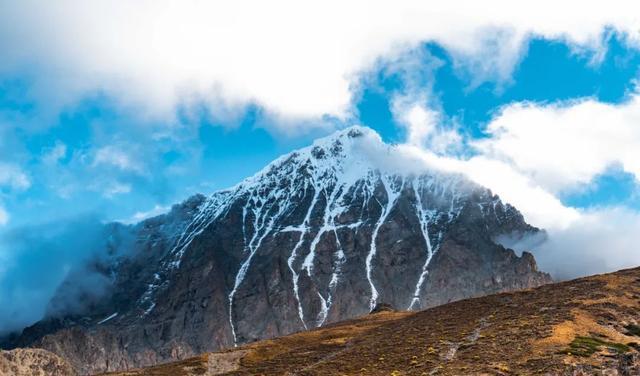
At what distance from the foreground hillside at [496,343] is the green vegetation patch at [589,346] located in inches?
5.6

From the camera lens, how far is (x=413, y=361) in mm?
75312

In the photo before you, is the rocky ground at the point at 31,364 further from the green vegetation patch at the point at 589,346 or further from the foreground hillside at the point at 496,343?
the green vegetation patch at the point at 589,346

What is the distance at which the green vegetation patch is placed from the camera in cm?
6750

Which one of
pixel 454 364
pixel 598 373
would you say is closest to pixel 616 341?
pixel 598 373

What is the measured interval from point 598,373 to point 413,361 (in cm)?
2228

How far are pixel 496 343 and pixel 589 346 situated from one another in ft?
35.9

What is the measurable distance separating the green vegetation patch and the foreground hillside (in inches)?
5.6

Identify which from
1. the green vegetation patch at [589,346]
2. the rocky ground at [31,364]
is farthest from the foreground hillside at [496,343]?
the rocky ground at [31,364]

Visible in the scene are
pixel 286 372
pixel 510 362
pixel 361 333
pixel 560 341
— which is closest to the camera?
pixel 510 362

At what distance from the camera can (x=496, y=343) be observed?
3007 inches

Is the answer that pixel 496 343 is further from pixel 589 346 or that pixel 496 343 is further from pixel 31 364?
pixel 31 364

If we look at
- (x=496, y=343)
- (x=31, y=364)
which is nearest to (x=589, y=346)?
(x=496, y=343)

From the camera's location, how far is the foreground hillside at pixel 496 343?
217ft

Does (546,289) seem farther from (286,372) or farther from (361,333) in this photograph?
(286,372)
